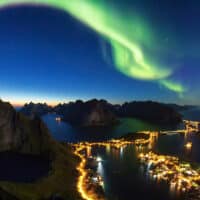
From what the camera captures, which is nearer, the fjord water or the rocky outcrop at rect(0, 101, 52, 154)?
the fjord water

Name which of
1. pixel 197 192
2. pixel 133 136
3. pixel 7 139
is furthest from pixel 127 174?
pixel 133 136

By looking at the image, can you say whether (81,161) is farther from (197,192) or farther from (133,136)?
(133,136)

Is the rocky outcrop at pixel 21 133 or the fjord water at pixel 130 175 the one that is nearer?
the fjord water at pixel 130 175

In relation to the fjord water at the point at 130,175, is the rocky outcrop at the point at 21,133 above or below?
above

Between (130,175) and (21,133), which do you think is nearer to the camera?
(130,175)

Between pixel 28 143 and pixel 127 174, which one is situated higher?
pixel 28 143

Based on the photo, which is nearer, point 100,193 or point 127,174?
point 100,193

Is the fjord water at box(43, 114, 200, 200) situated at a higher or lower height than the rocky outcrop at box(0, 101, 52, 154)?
lower

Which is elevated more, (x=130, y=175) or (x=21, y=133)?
(x=21, y=133)
